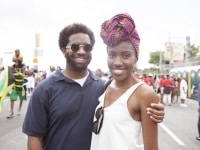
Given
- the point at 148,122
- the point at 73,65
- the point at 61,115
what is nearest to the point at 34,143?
the point at 61,115

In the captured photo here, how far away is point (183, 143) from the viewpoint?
764 centimetres

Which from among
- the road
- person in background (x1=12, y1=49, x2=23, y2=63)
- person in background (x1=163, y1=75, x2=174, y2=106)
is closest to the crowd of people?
the road

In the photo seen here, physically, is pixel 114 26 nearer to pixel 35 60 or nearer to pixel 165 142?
pixel 165 142

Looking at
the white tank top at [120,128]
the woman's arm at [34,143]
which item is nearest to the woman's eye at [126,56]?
the white tank top at [120,128]

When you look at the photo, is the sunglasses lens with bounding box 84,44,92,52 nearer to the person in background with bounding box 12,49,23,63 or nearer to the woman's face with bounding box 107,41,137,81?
the woman's face with bounding box 107,41,137,81

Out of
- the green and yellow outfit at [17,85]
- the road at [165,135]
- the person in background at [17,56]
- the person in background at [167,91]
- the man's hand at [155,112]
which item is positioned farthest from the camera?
the person in background at [167,91]

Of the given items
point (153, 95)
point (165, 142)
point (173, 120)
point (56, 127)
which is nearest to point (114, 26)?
point (153, 95)

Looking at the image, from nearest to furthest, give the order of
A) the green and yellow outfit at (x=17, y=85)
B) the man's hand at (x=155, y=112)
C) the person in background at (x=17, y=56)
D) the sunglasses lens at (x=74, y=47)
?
the man's hand at (x=155, y=112) → the sunglasses lens at (x=74, y=47) → the person in background at (x=17, y=56) → the green and yellow outfit at (x=17, y=85)

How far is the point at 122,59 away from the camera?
225cm

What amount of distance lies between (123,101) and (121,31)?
46cm

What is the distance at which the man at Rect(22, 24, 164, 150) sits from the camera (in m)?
2.45

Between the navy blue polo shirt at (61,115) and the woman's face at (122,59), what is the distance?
0.36 meters

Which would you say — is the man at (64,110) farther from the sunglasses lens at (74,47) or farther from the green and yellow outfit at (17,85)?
the green and yellow outfit at (17,85)

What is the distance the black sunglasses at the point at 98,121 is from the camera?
7.47 ft
